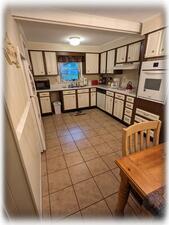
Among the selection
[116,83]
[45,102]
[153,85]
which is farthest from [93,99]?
[153,85]

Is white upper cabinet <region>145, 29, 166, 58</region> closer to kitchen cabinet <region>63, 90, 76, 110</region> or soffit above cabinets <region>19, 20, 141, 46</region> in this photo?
soffit above cabinets <region>19, 20, 141, 46</region>

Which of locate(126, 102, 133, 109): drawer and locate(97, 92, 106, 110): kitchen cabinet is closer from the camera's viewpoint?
locate(126, 102, 133, 109): drawer

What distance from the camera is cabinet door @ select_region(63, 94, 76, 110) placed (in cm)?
418

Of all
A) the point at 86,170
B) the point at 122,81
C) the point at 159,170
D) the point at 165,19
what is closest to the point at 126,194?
the point at 159,170

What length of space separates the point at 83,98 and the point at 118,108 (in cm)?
151

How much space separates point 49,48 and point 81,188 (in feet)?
13.1

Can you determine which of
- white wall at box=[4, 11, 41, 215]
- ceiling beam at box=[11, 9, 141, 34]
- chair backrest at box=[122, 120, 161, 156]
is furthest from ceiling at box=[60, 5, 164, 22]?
chair backrest at box=[122, 120, 161, 156]

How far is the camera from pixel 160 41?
205 centimetres

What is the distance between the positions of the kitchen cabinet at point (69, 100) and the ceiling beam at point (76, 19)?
239 cm

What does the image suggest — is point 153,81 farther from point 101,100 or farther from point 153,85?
point 101,100

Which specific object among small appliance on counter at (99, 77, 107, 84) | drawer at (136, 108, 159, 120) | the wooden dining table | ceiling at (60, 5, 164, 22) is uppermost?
ceiling at (60, 5, 164, 22)

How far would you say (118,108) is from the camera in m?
3.43

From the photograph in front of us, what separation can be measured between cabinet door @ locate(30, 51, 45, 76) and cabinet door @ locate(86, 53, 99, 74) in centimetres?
166

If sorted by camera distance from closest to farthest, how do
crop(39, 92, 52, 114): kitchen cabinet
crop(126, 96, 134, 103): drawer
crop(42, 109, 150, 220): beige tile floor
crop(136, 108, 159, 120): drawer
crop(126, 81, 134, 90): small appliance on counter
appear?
1. crop(42, 109, 150, 220): beige tile floor
2. crop(136, 108, 159, 120): drawer
3. crop(126, 96, 134, 103): drawer
4. crop(126, 81, 134, 90): small appliance on counter
5. crop(39, 92, 52, 114): kitchen cabinet
